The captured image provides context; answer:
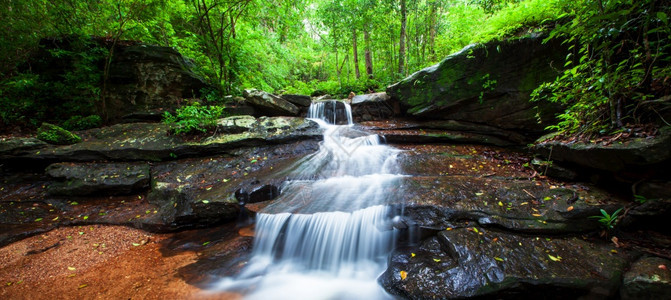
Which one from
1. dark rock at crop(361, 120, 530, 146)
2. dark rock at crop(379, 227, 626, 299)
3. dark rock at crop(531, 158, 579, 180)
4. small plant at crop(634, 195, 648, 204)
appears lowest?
dark rock at crop(379, 227, 626, 299)

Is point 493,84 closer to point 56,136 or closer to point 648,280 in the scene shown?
point 648,280

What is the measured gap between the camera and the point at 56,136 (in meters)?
5.88

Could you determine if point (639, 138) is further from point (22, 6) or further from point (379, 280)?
point (22, 6)

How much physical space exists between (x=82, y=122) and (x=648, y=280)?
1219cm

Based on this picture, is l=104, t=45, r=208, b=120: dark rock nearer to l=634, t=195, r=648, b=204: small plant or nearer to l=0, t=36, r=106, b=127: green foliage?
l=0, t=36, r=106, b=127: green foliage

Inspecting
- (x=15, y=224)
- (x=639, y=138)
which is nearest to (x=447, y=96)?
(x=639, y=138)

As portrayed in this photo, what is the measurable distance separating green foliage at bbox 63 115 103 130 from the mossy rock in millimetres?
1136

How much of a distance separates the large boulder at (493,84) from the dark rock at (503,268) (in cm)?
401

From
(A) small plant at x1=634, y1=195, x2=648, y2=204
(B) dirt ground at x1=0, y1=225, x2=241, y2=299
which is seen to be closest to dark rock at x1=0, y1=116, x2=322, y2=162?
(B) dirt ground at x1=0, y1=225, x2=241, y2=299

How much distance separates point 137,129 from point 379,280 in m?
7.87

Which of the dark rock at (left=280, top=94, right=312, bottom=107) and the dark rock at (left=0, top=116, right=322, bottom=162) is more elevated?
the dark rock at (left=280, top=94, right=312, bottom=107)

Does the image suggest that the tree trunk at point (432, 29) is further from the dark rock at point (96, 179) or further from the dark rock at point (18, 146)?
the dark rock at point (18, 146)

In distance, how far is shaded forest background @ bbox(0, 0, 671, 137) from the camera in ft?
9.12

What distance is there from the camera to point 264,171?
5422 millimetres
